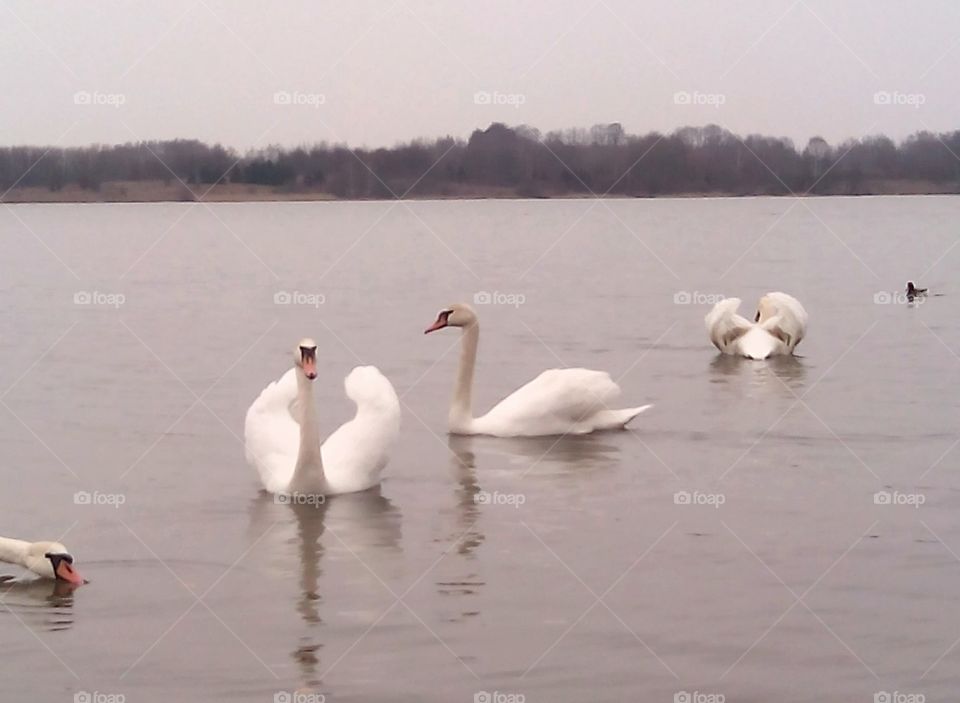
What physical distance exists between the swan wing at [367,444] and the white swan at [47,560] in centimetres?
246

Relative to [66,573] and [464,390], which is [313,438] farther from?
[464,390]

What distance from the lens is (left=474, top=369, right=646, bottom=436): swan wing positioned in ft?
44.8

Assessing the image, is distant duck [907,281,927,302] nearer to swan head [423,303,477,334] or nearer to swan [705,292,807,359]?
swan [705,292,807,359]

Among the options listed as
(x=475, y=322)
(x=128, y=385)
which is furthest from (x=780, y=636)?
(x=128, y=385)

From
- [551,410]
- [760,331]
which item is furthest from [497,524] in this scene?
[760,331]

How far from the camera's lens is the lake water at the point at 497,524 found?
7809 mm

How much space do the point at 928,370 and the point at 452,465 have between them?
6.68 m

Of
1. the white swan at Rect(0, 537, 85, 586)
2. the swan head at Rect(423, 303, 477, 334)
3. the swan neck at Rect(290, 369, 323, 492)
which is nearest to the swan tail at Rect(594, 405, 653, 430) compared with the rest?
the swan head at Rect(423, 303, 477, 334)

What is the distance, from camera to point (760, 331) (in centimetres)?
1892

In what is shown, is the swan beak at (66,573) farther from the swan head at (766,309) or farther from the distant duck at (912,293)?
the distant duck at (912,293)

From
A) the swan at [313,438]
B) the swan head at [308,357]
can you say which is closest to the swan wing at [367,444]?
the swan at [313,438]

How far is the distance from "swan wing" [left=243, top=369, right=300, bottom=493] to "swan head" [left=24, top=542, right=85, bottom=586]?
2.29m

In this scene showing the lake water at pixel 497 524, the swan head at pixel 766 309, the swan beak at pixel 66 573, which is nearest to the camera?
the lake water at pixel 497 524

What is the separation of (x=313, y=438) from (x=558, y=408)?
9.90 ft
